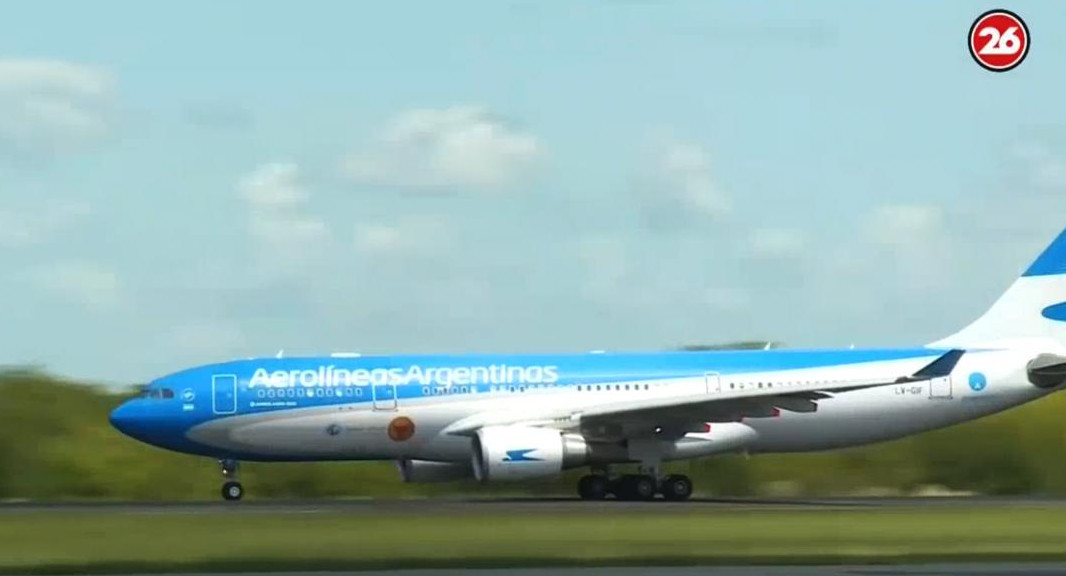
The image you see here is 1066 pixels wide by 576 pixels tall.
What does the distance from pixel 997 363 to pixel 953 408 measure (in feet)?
4.21

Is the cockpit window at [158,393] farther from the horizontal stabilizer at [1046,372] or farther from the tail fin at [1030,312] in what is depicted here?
the horizontal stabilizer at [1046,372]

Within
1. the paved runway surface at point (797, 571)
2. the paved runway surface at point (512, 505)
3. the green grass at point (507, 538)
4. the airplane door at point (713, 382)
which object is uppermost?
the airplane door at point (713, 382)

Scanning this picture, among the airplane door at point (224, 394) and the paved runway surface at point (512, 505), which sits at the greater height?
the airplane door at point (224, 394)

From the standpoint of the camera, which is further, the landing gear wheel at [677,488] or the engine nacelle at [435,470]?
the engine nacelle at [435,470]

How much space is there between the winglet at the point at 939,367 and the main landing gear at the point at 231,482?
43.6 ft

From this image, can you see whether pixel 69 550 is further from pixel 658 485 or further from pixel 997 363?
pixel 997 363

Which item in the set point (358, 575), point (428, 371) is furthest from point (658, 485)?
point (358, 575)

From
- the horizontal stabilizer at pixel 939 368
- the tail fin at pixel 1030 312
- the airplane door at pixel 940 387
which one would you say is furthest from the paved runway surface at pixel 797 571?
the tail fin at pixel 1030 312

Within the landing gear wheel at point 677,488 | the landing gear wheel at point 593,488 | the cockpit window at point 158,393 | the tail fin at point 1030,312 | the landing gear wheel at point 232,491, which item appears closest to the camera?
the landing gear wheel at point 677,488

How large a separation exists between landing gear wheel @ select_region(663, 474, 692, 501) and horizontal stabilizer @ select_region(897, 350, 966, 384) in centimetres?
464

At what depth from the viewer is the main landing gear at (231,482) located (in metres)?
41.1

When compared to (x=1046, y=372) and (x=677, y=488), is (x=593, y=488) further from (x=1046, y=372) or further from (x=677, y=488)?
(x=1046, y=372)

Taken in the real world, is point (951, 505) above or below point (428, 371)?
below

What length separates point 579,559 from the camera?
22484mm
